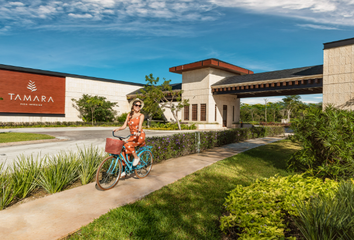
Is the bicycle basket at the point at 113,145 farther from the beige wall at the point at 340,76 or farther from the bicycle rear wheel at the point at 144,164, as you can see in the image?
the beige wall at the point at 340,76

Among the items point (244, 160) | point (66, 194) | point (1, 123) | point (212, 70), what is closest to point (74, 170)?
point (66, 194)

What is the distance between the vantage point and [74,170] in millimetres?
5152

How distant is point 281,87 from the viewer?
72.8 feet

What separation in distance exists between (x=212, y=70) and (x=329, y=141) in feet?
81.8

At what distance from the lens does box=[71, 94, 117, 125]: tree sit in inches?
1276

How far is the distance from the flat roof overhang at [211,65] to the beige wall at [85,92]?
11.9m

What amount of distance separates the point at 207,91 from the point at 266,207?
26.1 metres

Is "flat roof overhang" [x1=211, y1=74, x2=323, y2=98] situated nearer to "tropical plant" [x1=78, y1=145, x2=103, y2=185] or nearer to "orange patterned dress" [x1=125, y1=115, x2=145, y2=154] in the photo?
"orange patterned dress" [x1=125, y1=115, x2=145, y2=154]

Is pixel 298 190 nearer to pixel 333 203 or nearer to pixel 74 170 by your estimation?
pixel 333 203

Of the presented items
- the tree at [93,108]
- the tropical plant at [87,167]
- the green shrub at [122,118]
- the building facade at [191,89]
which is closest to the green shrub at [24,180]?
the tropical plant at [87,167]

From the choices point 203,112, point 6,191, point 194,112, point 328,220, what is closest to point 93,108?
point 194,112

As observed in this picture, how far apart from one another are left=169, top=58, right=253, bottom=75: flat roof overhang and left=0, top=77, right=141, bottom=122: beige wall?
1191cm

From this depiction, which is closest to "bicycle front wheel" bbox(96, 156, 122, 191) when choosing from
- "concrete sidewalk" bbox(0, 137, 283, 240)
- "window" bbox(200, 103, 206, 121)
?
"concrete sidewalk" bbox(0, 137, 283, 240)

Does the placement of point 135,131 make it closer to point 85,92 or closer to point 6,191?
point 6,191
